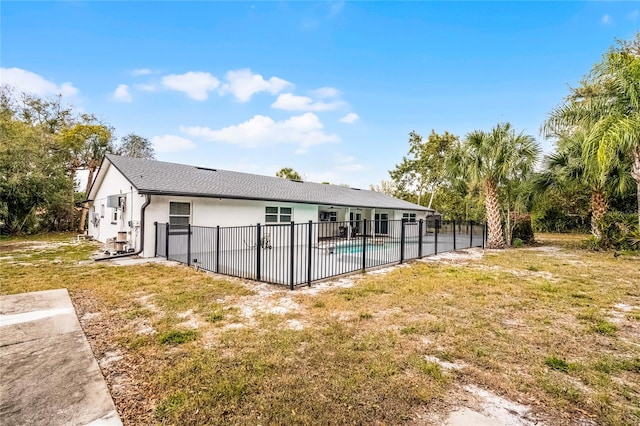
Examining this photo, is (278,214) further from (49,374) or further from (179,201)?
(49,374)

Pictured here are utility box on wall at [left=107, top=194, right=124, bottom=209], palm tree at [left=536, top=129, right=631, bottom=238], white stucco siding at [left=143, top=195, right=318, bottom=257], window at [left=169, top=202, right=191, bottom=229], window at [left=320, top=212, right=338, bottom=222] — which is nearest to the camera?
white stucco siding at [left=143, top=195, right=318, bottom=257]

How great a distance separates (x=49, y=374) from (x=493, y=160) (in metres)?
15.0

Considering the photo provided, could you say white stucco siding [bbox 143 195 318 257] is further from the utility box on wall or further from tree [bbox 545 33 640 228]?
tree [bbox 545 33 640 228]

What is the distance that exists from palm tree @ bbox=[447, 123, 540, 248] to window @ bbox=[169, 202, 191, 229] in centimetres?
1232

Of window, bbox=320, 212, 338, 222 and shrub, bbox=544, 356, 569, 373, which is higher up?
window, bbox=320, 212, 338, 222

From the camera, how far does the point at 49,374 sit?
286cm

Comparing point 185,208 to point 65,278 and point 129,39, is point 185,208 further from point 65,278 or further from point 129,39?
point 129,39

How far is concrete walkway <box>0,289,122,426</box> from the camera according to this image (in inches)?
89.4

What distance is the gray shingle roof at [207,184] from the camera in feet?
35.7

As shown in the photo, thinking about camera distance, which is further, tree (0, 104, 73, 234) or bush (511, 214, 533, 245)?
tree (0, 104, 73, 234)

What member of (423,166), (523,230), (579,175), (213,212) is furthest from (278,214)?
(423,166)

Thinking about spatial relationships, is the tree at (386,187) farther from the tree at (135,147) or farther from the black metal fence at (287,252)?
the tree at (135,147)

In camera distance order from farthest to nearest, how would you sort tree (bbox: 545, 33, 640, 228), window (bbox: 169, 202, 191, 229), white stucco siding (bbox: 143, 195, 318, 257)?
window (bbox: 169, 202, 191, 229)
white stucco siding (bbox: 143, 195, 318, 257)
tree (bbox: 545, 33, 640, 228)

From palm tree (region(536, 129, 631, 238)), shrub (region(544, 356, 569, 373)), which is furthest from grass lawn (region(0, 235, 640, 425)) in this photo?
palm tree (region(536, 129, 631, 238))
